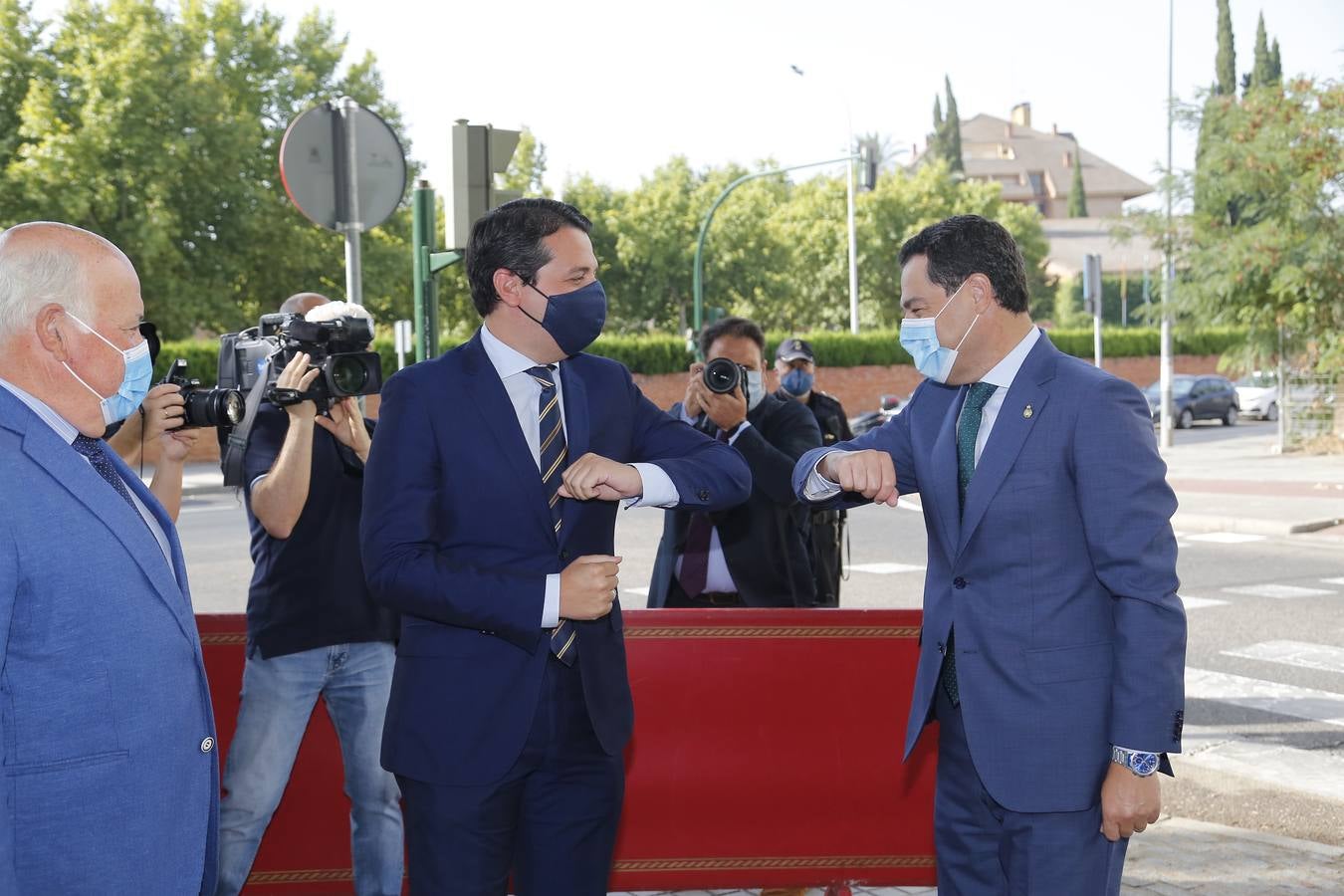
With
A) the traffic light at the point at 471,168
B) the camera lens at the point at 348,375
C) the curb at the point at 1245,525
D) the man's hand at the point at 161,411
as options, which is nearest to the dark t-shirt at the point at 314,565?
the camera lens at the point at 348,375

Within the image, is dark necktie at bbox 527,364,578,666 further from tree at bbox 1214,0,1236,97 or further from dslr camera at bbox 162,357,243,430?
tree at bbox 1214,0,1236,97

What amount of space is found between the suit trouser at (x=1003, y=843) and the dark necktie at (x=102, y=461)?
1.89m

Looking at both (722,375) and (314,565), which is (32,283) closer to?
(314,565)

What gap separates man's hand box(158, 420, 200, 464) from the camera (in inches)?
147

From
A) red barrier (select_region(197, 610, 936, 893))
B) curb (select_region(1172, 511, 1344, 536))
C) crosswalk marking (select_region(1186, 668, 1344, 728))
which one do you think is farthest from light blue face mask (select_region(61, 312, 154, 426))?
curb (select_region(1172, 511, 1344, 536))

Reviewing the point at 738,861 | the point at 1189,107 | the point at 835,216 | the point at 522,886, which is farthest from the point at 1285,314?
the point at 835,216

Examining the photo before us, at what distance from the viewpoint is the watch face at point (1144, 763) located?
2.75m

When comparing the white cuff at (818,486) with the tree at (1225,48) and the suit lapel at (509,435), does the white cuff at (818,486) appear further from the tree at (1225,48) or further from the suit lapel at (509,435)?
the tree at (1225,48)

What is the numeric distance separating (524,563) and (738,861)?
2048 millimetres

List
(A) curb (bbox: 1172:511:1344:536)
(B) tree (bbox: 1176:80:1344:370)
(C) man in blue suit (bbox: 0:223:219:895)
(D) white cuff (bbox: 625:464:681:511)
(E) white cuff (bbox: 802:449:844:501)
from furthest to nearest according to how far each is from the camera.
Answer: (B) tree (bbox: 1176:80:1344:370) < (A) curb (bbox: 1172:511:1344:536) < (E) white cuff (bbox: 802:449:844:501) < (D) white cuff (bbox: 625:464:681:511) < (C) man in blue suit (bbox: 0:223:219:895)

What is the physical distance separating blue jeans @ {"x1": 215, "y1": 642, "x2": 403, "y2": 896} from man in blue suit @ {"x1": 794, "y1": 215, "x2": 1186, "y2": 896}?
1.82 meters

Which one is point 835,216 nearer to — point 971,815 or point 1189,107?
point 1189,107

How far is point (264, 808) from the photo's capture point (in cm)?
405

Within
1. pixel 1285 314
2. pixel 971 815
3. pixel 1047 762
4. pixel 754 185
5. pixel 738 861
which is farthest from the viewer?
pixel 754 185
